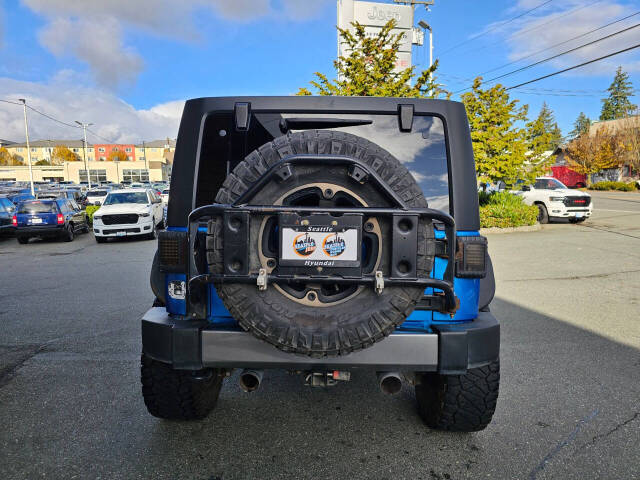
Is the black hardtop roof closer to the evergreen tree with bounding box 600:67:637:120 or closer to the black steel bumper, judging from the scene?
the black steel bumper

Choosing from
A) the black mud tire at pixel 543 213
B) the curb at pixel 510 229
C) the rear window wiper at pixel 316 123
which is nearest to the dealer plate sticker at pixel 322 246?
the rear window wiper at pixel 316 123

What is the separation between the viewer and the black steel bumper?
92.4 inches

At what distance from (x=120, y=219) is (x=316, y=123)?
526 inches

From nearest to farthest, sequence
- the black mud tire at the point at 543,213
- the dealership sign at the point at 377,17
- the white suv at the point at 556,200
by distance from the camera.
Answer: the white suv at the point at 556,200 → the black mud tire at the point at 543,213 → the dealership sign at the point at 377,17

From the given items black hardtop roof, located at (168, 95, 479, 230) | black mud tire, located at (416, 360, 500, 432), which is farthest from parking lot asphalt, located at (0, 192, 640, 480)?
black hardtop roof, located at (168, 95, 479, 230)

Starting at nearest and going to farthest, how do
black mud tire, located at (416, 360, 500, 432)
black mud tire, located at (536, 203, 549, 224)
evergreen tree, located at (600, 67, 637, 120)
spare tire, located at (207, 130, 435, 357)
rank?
spare tire, located at (207, 130, 435, 357) → black mud tire, located at (416, 360, 500, 432) → black mud tire, located at (536, 203, 549, 224) → evergreen tree, located at (600, 67, 637, 120)

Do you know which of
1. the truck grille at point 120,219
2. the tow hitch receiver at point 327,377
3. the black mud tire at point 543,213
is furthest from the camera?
the black mud tire at point 543,213

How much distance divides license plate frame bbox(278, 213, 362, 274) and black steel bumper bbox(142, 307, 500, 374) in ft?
1.62

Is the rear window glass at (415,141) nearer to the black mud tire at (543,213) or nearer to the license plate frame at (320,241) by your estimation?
the license plate frame at (320,241)

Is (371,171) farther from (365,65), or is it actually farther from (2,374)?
(365,65)

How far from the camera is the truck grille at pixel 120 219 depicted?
1448 cm

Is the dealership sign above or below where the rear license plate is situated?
above

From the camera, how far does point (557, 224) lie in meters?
17.8

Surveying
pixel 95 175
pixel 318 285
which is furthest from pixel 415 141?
pixel 95 175
